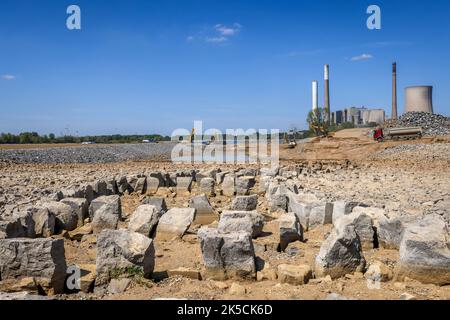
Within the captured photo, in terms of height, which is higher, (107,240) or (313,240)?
(107,240)

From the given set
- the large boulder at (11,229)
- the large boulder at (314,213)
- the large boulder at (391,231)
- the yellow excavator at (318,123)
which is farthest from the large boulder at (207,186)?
the yellow excavator at (318,123)

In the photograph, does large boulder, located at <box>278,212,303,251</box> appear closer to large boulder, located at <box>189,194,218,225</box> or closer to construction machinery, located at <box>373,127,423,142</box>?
large boulder, located at <box>189,194,218,225</box>

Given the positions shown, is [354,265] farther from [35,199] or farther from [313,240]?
[35,199]

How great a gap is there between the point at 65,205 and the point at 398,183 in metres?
9.37

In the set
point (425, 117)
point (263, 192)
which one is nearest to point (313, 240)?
point (263, 192)

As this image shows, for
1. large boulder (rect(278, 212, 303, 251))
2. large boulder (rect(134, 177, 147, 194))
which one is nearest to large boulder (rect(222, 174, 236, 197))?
large boulder (rect(134, 177, 147, 194))

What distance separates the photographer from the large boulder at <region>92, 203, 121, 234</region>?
22.9 ft

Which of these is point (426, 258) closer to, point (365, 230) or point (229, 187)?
point (365, 230)

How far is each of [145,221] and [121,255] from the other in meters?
2.12

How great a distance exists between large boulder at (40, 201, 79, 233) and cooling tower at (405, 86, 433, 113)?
128 ft

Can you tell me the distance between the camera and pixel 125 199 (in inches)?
421

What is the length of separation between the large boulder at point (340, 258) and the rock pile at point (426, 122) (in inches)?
1229

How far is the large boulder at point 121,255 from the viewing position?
442 centimetres

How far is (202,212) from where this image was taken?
8.00m
